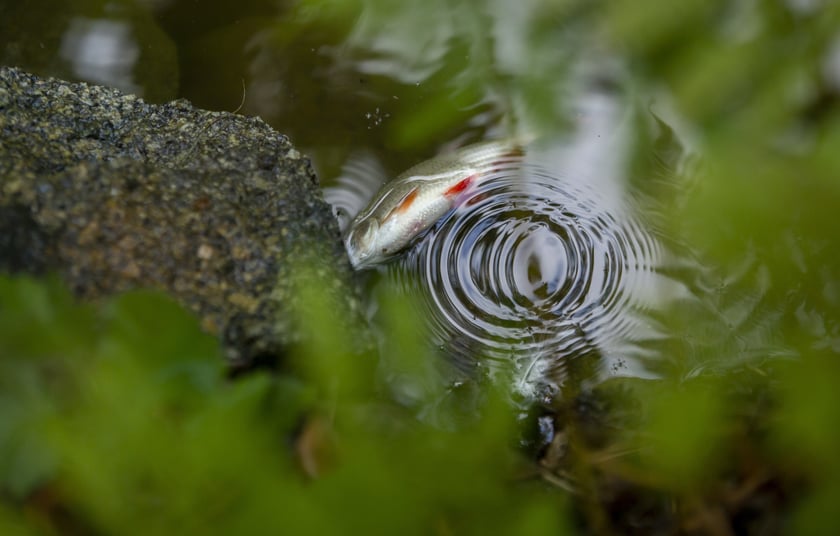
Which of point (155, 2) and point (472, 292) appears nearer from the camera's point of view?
point (472, 292)

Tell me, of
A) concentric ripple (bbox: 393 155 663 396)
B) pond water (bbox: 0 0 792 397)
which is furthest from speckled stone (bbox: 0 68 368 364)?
concentric ripple (bbox: 393 155 663 396)

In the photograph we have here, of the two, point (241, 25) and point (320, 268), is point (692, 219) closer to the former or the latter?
point (320, 268)

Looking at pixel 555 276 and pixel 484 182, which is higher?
pixel 484 182

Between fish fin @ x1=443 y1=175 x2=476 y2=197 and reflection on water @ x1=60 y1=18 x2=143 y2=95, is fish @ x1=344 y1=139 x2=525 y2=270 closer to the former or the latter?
fish fin @ x1=443 y1=175 x2=476 y2=197

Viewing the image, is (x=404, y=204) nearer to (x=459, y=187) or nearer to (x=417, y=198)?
(x=417, y=198)

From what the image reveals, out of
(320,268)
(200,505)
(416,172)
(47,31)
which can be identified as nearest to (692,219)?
(200,505)

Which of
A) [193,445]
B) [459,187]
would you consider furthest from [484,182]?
[193,445]
